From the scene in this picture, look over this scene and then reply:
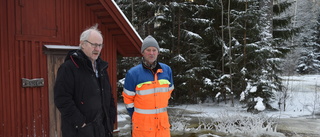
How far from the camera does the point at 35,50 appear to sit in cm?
484

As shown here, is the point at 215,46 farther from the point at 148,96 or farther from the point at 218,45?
the point at 148,96

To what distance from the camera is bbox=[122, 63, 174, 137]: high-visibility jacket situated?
295cm

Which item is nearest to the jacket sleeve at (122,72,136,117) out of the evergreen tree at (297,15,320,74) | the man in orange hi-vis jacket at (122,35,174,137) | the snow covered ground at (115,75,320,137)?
the man in orange hi-vis jacket at (122,35,174,137)

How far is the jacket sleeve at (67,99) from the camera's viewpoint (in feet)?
7.04

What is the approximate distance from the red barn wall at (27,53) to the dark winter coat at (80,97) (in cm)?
286

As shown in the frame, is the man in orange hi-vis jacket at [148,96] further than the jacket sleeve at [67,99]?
Yes

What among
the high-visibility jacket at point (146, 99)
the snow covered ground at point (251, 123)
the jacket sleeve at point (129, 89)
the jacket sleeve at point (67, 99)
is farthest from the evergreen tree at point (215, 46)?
the jacket sleeve at point (67, 99)

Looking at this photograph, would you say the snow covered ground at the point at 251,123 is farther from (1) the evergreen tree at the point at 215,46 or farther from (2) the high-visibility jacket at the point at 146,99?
(2) the high-visibility jacket at the point at 146,99

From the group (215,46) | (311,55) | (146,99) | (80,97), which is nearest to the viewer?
(80,97)

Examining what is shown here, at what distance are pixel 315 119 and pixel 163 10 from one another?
7.46 metres

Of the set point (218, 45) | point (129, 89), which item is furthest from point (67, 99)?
point (218, 45)

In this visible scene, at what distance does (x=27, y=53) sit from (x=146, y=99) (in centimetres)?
308

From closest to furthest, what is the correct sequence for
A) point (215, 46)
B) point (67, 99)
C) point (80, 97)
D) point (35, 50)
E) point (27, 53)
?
point (67, 99) → point (80, 97) → point (27, 53) → point (35, 50) → point (215, 46)

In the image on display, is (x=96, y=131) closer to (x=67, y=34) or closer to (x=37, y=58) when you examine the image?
(x=37, y=58)
